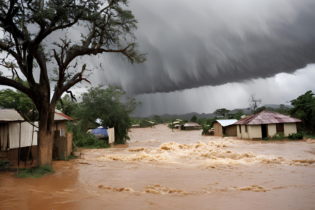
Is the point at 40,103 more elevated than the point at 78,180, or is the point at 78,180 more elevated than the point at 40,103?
the point at 40,103

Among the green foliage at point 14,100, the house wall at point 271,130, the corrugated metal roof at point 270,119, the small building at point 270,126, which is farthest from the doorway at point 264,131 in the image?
the green foliage at point 14,100

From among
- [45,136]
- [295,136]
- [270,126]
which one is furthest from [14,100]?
[295,136]

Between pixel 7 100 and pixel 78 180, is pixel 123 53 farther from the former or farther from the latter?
pixel 7 100

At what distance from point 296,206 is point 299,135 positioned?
26.1m

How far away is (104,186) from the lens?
8.38 m

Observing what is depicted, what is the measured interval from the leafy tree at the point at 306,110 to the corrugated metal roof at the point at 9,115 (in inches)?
1286

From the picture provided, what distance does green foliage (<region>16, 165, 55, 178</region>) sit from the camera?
375 inches

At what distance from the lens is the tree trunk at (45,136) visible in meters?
10.2

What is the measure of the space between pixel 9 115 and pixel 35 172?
3.42 m

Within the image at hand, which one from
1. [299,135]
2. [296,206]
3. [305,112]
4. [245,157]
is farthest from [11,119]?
[305,112]

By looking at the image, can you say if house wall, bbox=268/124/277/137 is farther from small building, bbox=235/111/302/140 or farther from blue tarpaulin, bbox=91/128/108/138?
blue tarpaulin, bbox=91/128/108/138

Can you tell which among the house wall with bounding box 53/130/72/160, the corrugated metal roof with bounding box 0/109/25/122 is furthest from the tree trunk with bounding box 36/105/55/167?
the house wall with bounding box 53/130/72/160

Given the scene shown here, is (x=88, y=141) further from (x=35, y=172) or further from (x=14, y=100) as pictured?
(x=35, y=172)

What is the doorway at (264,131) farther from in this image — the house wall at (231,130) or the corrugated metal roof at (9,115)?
the corrugated metal roof at (9,115)
